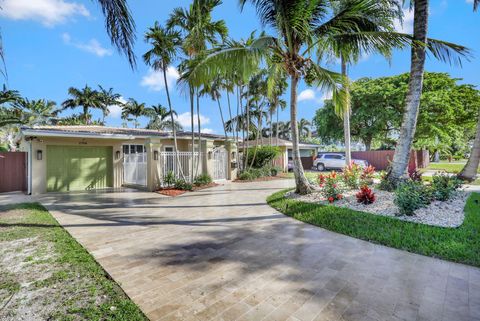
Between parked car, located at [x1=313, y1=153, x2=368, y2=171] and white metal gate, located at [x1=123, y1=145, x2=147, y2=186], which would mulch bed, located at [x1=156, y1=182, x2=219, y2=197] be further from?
parked car, located at [x1=313, y1=153, x2=368, y2=171]

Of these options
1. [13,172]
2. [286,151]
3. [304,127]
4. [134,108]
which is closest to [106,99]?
[134,108]

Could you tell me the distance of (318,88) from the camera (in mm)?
7988

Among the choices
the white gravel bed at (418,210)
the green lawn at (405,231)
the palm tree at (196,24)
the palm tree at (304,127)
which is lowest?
the green lawn at (405,231)

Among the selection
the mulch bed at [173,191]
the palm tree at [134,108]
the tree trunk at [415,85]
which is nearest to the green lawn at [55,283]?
the mulch bed at [173,191]

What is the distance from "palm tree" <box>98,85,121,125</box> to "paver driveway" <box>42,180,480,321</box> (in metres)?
29.4

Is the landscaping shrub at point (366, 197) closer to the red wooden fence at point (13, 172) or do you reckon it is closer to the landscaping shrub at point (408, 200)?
the landscaping shrub at point (408, 200)

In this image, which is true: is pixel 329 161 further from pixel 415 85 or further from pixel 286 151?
pixel 415 85

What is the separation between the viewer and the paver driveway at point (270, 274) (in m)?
2.47

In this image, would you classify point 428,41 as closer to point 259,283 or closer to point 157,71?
point 259,283

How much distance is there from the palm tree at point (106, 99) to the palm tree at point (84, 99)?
468 millimetres

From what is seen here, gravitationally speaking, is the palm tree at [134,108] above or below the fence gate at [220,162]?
above

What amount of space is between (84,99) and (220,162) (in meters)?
23.4

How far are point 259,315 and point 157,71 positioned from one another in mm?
11357

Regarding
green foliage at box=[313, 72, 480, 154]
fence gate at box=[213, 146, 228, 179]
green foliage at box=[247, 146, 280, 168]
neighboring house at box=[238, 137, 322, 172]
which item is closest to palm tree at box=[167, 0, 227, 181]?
fence gate at box=[213, 146, 228, 179]
